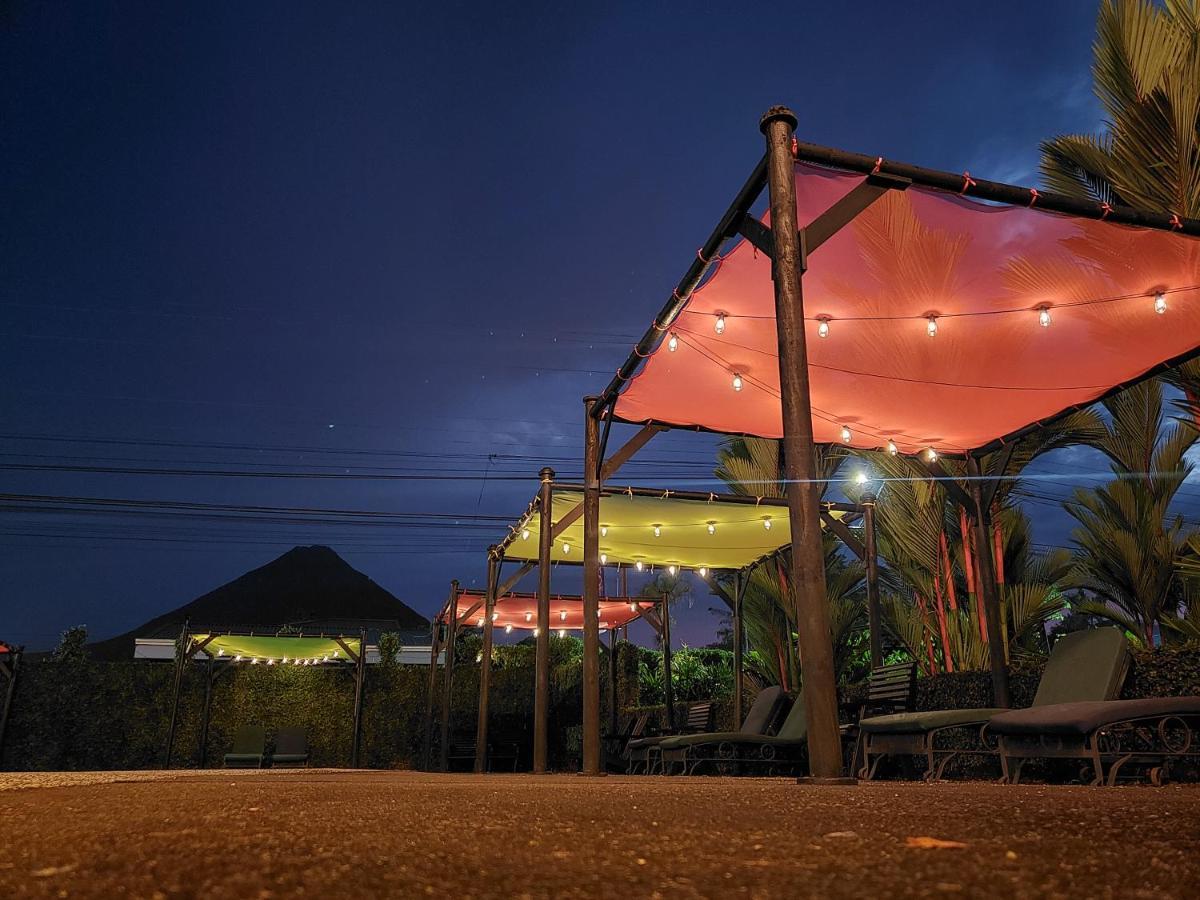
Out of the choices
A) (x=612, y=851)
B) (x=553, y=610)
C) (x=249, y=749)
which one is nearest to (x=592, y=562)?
(x=612, y=851)

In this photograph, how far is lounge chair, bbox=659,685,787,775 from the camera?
22.2 feet

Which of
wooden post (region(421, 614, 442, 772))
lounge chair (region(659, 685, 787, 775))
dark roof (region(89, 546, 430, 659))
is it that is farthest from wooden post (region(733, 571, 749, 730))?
dark roof (region(89, 546, 430, 659))

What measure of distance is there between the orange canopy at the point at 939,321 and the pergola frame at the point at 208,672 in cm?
935

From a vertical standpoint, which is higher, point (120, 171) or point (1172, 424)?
point (120, 171)

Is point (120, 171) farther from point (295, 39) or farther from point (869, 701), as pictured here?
point (869, 701)

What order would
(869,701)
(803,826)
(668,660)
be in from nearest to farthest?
Result: (803,826) < (869,701) < (668,660)

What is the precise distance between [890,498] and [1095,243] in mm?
6396

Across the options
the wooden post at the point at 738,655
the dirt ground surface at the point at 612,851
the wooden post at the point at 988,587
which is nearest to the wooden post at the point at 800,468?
the dirt ground surface at the point at 612,851

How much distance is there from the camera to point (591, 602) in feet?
21.2

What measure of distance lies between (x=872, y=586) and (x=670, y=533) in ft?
7.83

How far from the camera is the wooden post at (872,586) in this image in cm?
756

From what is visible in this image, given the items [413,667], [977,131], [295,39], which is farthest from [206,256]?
[977,131]

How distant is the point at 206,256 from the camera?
60.9 meters

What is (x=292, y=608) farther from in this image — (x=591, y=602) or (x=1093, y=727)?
(x=1093, y=727)
